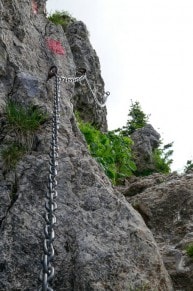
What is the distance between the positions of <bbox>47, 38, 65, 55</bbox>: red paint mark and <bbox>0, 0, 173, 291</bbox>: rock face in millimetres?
3092

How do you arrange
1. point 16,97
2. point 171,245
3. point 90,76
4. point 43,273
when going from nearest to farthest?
point 43,273, point 171,245, point 16,97, point 90,76

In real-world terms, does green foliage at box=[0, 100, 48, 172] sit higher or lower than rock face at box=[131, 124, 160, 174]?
lower

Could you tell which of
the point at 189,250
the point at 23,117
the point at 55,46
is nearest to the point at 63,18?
the point at 55,46

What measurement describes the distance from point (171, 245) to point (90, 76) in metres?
8.79

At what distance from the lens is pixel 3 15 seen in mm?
10203

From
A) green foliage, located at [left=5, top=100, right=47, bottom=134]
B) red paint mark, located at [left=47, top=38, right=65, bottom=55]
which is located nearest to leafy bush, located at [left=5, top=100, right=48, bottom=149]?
green foliage, located at [left=5, top=100, right=47, bottom=134]

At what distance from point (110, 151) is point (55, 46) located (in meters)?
3.31

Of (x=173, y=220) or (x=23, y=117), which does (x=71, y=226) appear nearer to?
(x=23, y=117)

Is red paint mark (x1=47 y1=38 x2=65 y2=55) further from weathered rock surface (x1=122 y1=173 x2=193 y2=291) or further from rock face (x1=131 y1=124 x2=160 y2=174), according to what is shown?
rock face (x1=131 y1=124 x2=160 y2=174)

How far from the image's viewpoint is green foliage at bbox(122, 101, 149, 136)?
2197 cm

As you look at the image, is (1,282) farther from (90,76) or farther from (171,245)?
(90,76)

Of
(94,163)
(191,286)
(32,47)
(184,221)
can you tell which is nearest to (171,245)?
(184,221)

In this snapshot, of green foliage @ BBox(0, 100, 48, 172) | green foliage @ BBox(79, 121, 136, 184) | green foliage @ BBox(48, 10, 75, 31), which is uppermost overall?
green foliage @ BBox(48, 10, 75, 31)

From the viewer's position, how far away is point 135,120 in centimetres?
2297
